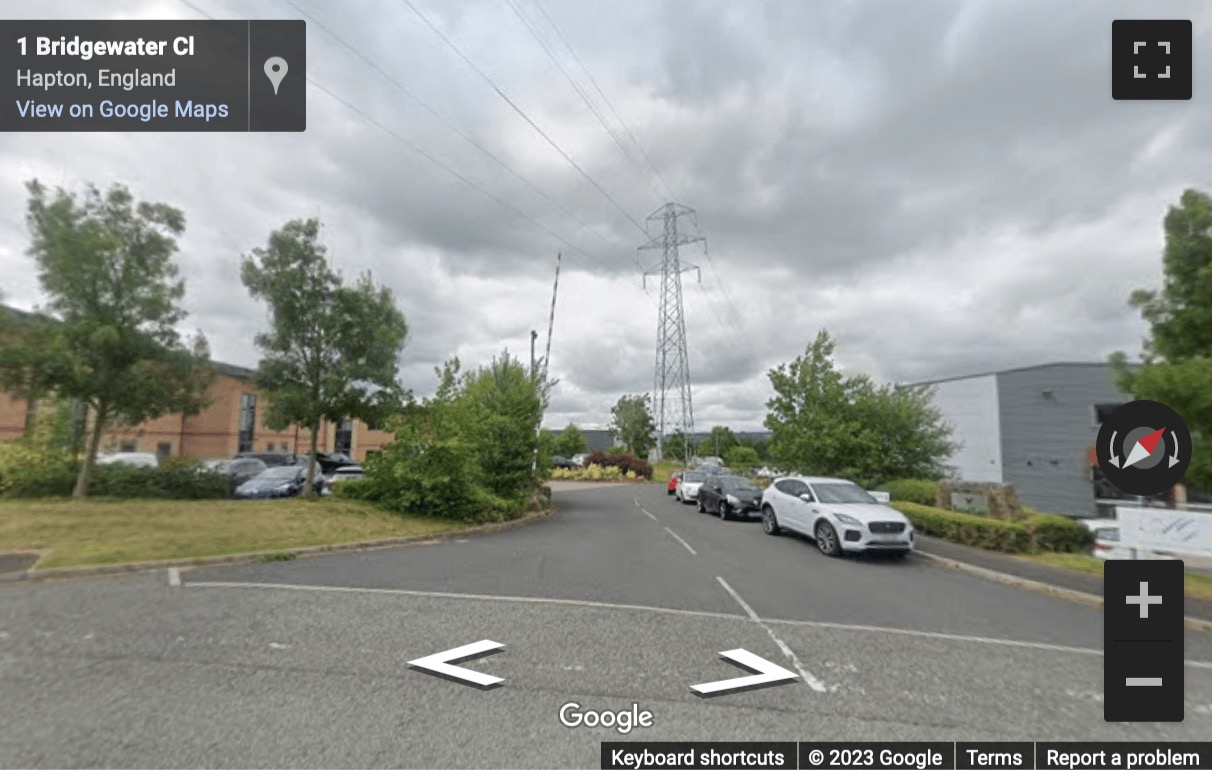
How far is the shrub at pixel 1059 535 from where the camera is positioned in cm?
1131

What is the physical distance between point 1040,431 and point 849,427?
20.5 meters

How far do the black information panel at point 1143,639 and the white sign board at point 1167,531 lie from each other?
5.59 metres

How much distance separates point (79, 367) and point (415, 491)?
752 centimetres

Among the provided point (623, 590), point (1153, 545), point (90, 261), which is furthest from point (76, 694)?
point (1153, 545)

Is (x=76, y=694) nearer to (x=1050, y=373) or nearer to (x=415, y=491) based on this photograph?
(x=415, y=491)

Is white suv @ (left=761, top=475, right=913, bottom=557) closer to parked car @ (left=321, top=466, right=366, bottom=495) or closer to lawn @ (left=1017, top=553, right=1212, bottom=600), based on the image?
lawn @ (left=1017, top=553, right=1212, bottom=600)

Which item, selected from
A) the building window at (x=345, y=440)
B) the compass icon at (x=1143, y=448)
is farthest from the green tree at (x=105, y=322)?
the building window at (x=345, y=440)

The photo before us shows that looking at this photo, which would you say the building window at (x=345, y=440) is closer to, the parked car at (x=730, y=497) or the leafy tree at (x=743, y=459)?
the leafy tree at (x=743, y=459)

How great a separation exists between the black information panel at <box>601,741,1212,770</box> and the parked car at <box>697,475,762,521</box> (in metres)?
13.8

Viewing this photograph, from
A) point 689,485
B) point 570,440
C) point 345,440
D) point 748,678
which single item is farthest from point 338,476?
point 345,440

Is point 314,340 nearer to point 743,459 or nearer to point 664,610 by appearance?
point 664,610

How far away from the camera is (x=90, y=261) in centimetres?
1166

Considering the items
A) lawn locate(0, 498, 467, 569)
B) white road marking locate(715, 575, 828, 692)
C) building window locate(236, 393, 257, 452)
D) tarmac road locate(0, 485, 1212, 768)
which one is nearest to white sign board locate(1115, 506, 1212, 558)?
tarmac road locate(0, 485, 1212, 768)

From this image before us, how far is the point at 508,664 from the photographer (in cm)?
454
